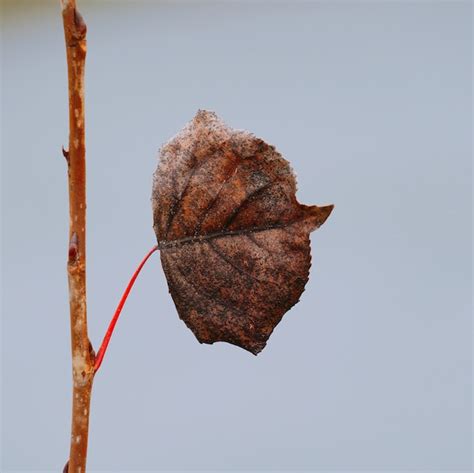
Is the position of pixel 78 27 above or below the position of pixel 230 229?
above

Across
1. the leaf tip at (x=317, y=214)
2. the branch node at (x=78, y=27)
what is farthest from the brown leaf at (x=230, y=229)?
the branch node at (x=78, y=27)

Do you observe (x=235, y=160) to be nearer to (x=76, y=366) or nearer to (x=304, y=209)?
(x=304, y=209)

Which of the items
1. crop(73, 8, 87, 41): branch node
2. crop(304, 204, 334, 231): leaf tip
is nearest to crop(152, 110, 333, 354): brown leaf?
crop(304, 204, 334, 231): leaf tip

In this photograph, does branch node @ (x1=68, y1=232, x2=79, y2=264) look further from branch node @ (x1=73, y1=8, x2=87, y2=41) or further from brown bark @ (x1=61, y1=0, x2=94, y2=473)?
branch node @ (x1=73, y1=8, x2=87, y2=41)

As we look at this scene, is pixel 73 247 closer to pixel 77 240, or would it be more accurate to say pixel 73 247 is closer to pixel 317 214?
pixel 77 240

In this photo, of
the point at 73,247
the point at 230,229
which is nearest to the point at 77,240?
the point at 73,247

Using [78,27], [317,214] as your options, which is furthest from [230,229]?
[78,27]

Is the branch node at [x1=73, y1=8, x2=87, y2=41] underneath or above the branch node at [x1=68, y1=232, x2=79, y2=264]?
above

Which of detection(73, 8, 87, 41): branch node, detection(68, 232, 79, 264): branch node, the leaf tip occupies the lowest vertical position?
detection(68, 232, 79, 264): branch node
